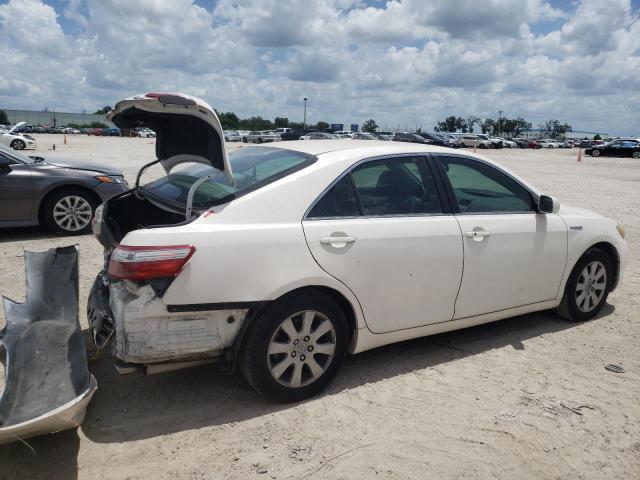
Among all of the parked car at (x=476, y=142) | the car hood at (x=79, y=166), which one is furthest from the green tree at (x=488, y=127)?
the car hood at (x=79, y=166)

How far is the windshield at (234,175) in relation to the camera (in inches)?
129

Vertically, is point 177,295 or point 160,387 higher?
point 177,295

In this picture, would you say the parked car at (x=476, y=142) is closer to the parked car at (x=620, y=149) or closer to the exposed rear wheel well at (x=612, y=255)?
the parked car at (x=620, y=149)

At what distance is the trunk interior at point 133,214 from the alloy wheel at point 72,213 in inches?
155

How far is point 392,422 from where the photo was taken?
10.3ft

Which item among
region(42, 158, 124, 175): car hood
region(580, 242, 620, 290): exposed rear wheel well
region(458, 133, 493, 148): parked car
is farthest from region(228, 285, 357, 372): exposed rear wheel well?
region(458, 133, 493, 148): parked car

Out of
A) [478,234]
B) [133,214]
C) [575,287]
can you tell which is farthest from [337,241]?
[575,287]

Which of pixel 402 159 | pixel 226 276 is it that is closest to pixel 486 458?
pixel 226 276

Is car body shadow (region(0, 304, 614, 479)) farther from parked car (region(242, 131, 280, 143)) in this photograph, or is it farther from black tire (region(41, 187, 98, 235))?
parked car (region(242, 131, 280, 143))

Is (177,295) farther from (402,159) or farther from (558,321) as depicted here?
(558,321)

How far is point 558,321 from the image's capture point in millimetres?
4848

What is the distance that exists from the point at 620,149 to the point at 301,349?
145 feet

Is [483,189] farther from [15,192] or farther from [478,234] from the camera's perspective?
[15,192]

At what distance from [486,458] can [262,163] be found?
88.3 inches
